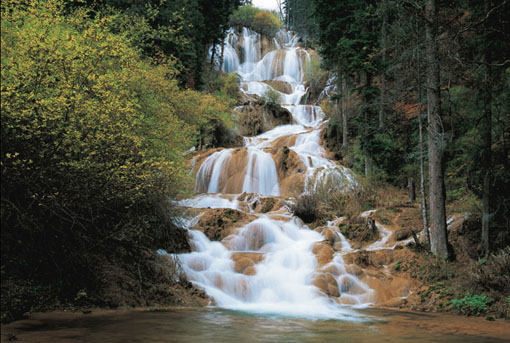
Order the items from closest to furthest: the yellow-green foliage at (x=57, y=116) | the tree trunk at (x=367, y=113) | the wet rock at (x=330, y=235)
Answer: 1. the yellow-green foliage at (x=57, y=116)
2. the wet rock at (x=330, y=235)
3. the tree trunk at (x=367, y=113)

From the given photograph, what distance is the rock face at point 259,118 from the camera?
110 feet

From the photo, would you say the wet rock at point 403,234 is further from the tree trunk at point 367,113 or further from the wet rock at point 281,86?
the wet rock at point 281,86

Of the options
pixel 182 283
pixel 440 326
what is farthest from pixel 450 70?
pixel 182 283

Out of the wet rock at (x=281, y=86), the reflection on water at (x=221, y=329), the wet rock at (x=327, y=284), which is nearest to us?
the reflection on water at (x=221, y=329)

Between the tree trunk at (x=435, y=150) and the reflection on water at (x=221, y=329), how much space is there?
3.07 m

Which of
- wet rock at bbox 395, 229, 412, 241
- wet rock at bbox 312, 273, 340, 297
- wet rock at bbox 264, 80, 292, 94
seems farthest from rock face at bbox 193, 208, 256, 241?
wet rock at bbox 264, 80, 292, 94

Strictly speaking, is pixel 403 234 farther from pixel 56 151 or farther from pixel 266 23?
pixel 266 23

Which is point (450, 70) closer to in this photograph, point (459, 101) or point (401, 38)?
point (401, 38)

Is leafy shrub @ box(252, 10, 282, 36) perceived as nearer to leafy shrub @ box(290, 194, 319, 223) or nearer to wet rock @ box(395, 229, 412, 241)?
leafy shrub @ box(290, 194, 319, 223)

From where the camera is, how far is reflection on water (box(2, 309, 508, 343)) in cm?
508

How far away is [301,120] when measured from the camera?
1407 inches

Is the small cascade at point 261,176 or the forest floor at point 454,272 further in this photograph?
the small cascade at point 261,176

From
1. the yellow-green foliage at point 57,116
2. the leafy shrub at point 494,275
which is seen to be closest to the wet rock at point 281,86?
the leafy shrub at point 494,275

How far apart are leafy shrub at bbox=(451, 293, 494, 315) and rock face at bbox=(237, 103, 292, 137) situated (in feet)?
88.5
